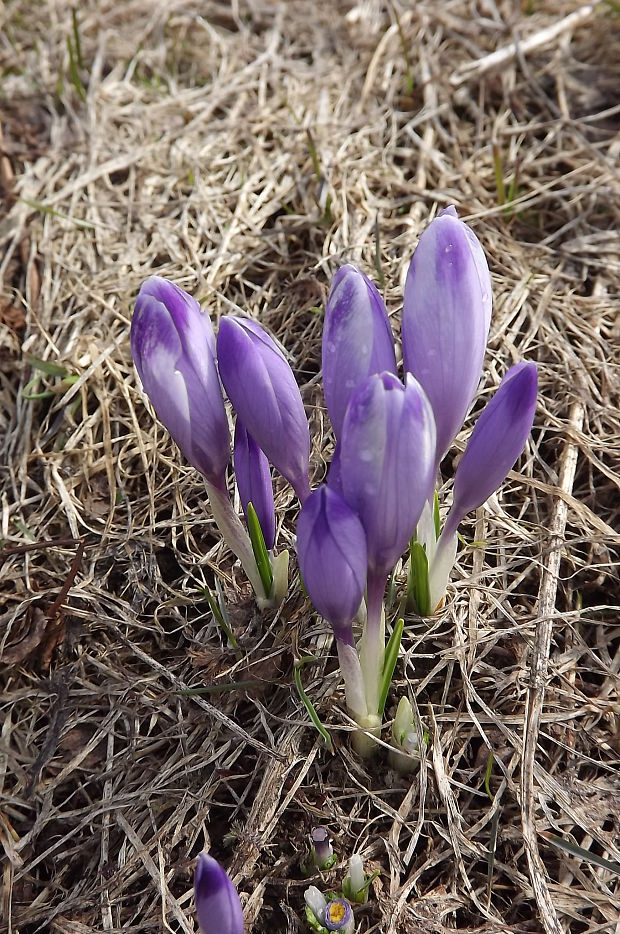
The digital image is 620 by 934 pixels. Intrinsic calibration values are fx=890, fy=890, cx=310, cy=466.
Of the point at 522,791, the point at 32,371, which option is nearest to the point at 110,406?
the point at 32,371

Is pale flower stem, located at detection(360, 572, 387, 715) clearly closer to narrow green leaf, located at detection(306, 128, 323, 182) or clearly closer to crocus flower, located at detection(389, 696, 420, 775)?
crocus flower, located at detection(389, 696, 420, 775)

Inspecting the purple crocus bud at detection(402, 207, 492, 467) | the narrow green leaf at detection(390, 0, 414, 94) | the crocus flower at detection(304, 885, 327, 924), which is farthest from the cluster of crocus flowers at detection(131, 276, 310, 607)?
the narrow green leaf at detection(390, 0, 414, 94)

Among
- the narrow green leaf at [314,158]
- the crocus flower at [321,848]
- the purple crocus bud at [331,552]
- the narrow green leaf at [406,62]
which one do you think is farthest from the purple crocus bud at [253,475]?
the narrow green leaf at [406,62]

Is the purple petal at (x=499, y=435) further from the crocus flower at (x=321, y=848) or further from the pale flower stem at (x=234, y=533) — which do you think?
the crocus flower at (x=321, y=848)

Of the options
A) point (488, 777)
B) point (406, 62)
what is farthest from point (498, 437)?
point (406, 62)

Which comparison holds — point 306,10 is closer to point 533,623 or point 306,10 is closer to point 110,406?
point 110,406
